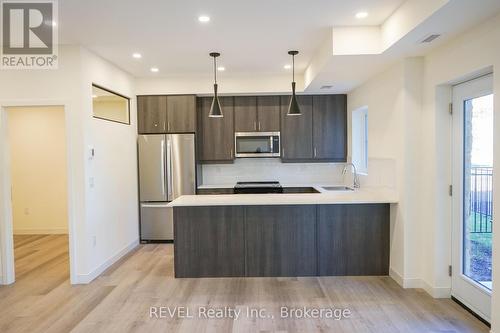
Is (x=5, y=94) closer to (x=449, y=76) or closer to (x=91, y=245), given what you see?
(x=91, y=245)

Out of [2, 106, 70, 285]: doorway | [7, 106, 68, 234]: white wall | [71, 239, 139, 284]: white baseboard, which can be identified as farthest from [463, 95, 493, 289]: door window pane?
[7, 106, 68, 234]: white wall

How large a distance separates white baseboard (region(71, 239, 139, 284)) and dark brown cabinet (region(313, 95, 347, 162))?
333 centimetres

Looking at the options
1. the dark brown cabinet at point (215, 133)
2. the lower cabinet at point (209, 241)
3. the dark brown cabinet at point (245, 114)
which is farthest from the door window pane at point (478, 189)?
the dark brown cabinet at point (215, 133)

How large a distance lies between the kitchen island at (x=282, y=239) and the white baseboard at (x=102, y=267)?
0.98 m

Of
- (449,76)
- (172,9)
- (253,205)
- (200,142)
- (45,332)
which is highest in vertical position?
(172,9)

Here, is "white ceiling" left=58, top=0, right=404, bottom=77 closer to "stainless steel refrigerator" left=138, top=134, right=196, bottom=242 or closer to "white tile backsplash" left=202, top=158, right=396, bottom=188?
"stainless steel refrigerator" left=138, top=134, right=196, bottom=242

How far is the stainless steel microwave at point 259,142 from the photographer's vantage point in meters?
5.68

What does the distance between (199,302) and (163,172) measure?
8.56ft

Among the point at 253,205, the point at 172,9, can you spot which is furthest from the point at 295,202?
the point at 172,9

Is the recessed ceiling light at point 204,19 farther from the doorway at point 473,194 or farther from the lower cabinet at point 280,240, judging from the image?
the doorway at point 473,194

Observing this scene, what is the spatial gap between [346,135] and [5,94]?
480cm

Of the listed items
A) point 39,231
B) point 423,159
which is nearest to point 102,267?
point 39,231

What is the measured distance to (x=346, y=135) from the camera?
5.69 m

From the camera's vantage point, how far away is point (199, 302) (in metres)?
3.24
